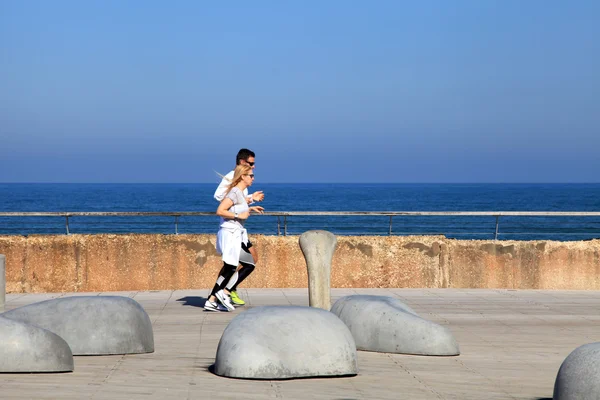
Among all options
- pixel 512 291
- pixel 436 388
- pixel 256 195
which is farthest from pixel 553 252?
pixel 436 388

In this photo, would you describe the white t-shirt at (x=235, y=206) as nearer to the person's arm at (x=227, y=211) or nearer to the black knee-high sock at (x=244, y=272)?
the person's arm at (x=227, y=211)

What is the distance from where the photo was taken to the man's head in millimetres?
11641

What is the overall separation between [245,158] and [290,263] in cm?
306

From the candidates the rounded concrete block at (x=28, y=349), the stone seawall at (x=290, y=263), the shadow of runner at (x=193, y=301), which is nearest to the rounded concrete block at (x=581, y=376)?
the rounded concrete block at (x=28, y=349)

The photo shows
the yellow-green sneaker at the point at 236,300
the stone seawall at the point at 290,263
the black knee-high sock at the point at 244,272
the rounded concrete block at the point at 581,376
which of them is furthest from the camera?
the stone seawall at the point at 290,263

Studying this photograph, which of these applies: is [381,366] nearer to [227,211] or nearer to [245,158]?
[227,211]

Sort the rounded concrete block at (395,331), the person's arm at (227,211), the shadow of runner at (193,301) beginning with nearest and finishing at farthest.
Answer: the rounded concrete block at (395,331) → the person's arm at (227,211) → the shadow of runner at (193,301)

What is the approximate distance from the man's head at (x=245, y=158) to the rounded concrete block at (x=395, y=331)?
3317 mm

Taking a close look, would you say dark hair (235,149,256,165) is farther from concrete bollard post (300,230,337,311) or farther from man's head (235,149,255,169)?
concrete bollard post (300,230,337,311)

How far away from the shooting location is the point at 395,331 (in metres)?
8.55

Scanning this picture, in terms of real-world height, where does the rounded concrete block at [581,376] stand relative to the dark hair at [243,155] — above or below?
below

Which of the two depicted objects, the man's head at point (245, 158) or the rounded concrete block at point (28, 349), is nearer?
the rounded concrete block at point (28, 349)

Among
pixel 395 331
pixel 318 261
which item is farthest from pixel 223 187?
pixel 395 331

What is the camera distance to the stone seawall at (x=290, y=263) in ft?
44.7
